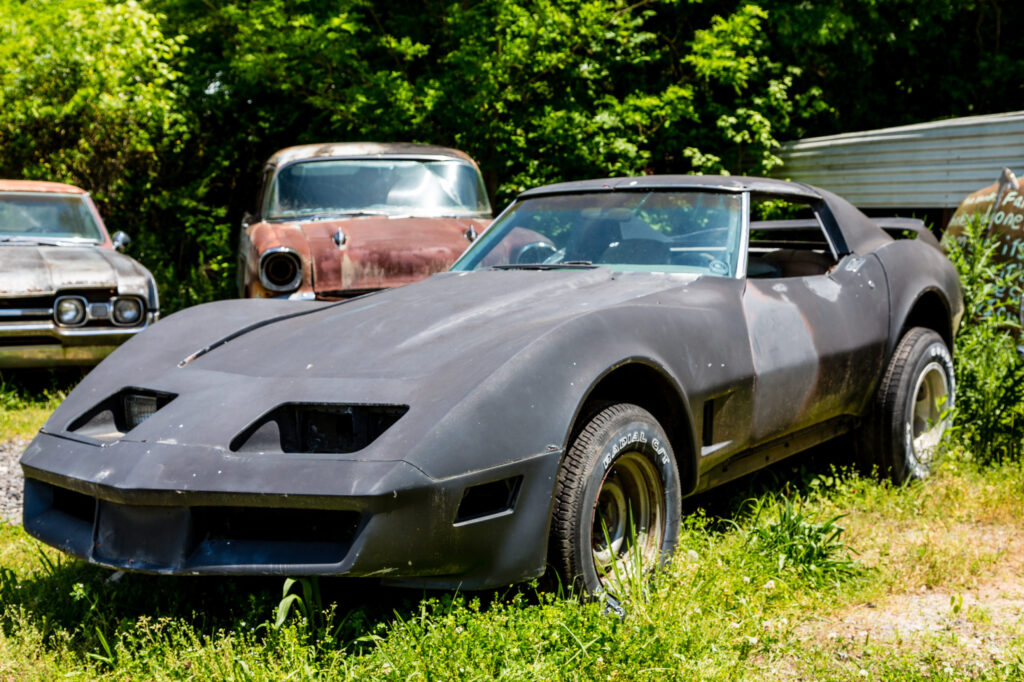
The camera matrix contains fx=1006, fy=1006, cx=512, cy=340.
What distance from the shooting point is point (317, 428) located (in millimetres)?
2879

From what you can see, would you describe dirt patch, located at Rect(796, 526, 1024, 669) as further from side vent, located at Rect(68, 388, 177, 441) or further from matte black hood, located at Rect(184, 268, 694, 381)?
side vent, located at Rect(68, 388, 177, 441)

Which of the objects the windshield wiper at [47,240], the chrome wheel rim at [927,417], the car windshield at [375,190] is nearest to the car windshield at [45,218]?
the windshield wiper at [47,240]

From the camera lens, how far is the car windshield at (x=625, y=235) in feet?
13.5

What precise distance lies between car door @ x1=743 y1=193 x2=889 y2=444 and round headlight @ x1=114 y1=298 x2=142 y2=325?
4.62 m

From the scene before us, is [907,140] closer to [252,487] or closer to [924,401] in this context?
[924,401]

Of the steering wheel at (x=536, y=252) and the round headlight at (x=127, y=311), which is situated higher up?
the steering wheel at (x=536, y=252)

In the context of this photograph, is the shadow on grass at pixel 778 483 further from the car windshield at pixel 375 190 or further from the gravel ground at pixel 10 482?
the car windshield at pixel 375 190

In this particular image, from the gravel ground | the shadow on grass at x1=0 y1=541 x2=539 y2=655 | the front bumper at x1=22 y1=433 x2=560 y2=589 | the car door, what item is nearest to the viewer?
the front bumper at x1=22 y1=433 x2=560 y2=589

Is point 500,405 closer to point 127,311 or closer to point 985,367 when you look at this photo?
point 985,367

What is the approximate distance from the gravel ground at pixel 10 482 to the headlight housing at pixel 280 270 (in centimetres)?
188

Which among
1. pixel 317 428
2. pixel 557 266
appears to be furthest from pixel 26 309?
pixel 317 428

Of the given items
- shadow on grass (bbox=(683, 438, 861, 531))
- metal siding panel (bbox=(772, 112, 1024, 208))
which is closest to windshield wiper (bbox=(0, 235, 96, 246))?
shadow on grass (bbox=(683, 438, 861, 531))

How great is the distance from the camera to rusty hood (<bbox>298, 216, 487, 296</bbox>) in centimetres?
698

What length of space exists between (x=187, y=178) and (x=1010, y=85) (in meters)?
10.9
